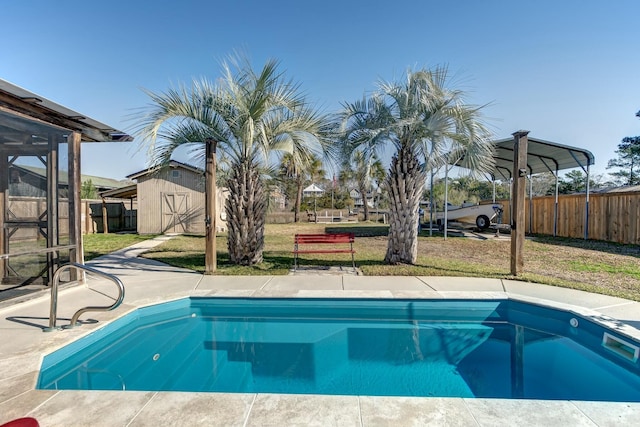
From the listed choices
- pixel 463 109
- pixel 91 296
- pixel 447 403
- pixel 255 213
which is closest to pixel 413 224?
pixel 463 109

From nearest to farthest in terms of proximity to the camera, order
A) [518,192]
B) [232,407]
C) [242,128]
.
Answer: [232,407], [518,192], [242,128]

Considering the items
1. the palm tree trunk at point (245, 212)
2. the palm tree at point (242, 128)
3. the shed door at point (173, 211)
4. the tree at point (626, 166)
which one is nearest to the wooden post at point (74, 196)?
the palm tree at point (242, 128)

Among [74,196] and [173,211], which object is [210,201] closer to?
[74,196]

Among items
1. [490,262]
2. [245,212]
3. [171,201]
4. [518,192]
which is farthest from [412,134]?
[171,201]

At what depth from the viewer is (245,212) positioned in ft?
25.8

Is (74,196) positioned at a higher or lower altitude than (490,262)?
higher

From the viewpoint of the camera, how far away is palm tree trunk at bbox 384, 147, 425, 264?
7.89 meters

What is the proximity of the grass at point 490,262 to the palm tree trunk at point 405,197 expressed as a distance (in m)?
0.67

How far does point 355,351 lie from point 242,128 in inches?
214

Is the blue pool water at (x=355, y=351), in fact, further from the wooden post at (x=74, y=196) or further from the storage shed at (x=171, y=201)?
the storage shed at (x=171, y=201)

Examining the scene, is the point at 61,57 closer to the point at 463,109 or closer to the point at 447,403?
the point at 463,109

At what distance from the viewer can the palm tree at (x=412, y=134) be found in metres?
7.25

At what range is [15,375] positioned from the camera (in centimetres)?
291

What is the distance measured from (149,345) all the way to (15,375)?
1379 millimetres
